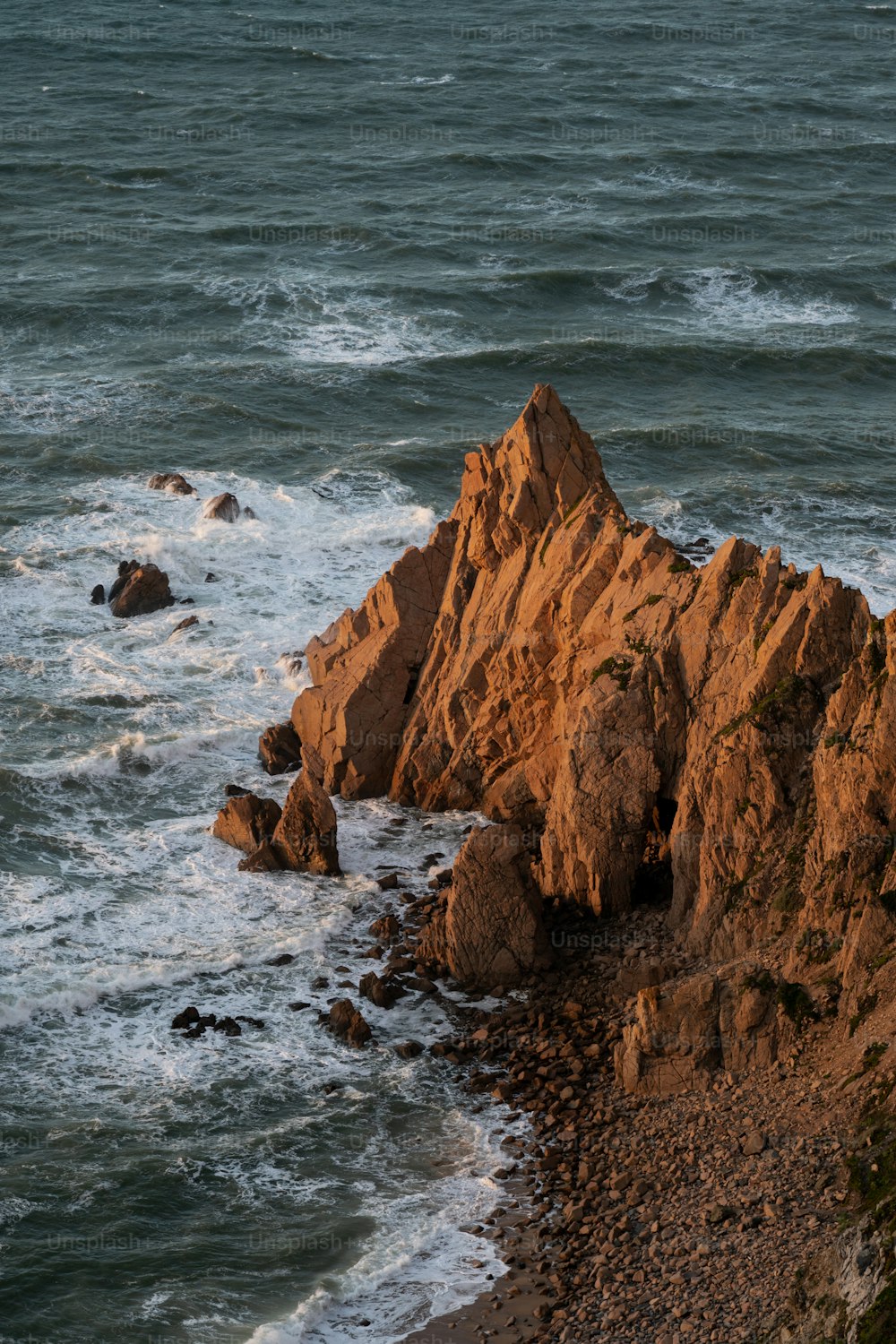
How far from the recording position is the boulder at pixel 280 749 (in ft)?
157

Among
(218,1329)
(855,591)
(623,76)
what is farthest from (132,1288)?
(623,76)

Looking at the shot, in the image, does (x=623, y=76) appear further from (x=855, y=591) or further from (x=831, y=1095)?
(x=831, y=1095)

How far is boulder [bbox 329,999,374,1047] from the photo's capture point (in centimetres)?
3722

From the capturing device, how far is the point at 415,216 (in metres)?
90.1

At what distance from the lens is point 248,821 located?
44.3 meters

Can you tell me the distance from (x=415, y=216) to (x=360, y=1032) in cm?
6121

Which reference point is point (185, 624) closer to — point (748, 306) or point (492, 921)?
point (492, 921)

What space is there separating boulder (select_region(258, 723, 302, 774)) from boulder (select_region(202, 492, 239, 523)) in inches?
590

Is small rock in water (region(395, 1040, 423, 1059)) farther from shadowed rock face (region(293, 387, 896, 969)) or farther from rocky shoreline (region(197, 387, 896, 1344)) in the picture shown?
shadowed rock face (region(293, 387, 896, 969))

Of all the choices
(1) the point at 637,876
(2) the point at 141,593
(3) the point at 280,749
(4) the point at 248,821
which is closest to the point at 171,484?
(2) the point at 141,593

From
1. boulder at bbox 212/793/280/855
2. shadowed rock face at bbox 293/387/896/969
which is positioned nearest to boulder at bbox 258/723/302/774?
shadowed rock face at bbox 293/387/896/969

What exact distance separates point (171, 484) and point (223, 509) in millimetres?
3297

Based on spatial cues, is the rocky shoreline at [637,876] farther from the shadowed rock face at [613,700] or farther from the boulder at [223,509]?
the boulder at [223,509]

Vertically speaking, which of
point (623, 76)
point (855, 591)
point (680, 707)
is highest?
point (623, 76)
